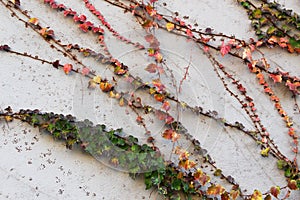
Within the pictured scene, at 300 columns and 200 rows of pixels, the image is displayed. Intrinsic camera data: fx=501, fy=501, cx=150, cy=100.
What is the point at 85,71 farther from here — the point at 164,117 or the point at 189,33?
the point at 189,33

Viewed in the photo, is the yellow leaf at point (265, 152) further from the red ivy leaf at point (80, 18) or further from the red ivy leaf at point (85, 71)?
the red ivy leaf at point (80, 18)

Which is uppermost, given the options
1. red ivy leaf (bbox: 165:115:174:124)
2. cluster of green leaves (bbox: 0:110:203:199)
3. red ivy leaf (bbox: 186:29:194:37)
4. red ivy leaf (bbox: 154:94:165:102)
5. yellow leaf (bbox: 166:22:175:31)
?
red ivy leaf (bbox: 186:29:194:37)

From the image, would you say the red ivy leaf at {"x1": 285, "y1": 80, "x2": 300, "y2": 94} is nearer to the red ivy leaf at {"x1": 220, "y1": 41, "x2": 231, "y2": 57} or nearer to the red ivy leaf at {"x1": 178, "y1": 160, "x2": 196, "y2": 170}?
the red ivy leaf at {"x1": 220, "y1": 41, "x2": 231, "y2": 57}

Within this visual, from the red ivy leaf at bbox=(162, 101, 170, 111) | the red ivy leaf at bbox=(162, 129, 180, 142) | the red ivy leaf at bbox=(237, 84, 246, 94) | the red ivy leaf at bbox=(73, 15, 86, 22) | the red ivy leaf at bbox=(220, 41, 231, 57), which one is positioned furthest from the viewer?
the red ivy leaf at bbox=(73, 15, 86, 22)

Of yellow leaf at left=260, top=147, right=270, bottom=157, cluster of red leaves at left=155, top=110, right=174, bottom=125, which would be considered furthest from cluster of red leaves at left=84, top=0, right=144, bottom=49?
yellow leaf at left=260, top=147, right=270, bottom=157

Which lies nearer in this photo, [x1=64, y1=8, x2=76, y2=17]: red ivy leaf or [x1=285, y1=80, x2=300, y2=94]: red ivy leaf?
[x1=285, y1=80, x2=300, y2=94]: red ivy leaf

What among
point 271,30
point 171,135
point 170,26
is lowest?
point 171,135

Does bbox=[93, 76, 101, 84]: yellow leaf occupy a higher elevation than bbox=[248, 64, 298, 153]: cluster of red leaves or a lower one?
lower

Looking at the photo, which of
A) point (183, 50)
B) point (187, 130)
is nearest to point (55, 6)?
point (183, 50)

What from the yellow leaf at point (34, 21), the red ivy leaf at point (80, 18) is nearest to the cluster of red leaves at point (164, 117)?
the red ivy leaf at point (80, 18)

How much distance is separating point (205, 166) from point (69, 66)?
0.87 metres

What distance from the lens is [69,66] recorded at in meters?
2.57

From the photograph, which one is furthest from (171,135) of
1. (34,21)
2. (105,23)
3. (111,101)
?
(34,21)

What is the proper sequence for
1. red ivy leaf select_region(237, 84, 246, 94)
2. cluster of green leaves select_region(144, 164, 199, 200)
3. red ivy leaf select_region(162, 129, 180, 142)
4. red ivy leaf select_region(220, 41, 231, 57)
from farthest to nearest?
red ivy leaf select_region(220, 41, 231, 57)
red ivy leaf select_region(237, 84, 246, 94)
red ivy leaf select_region(162, 129, 180, 142)
cluster of green leaves select_region(144, 164, 199, 200)
